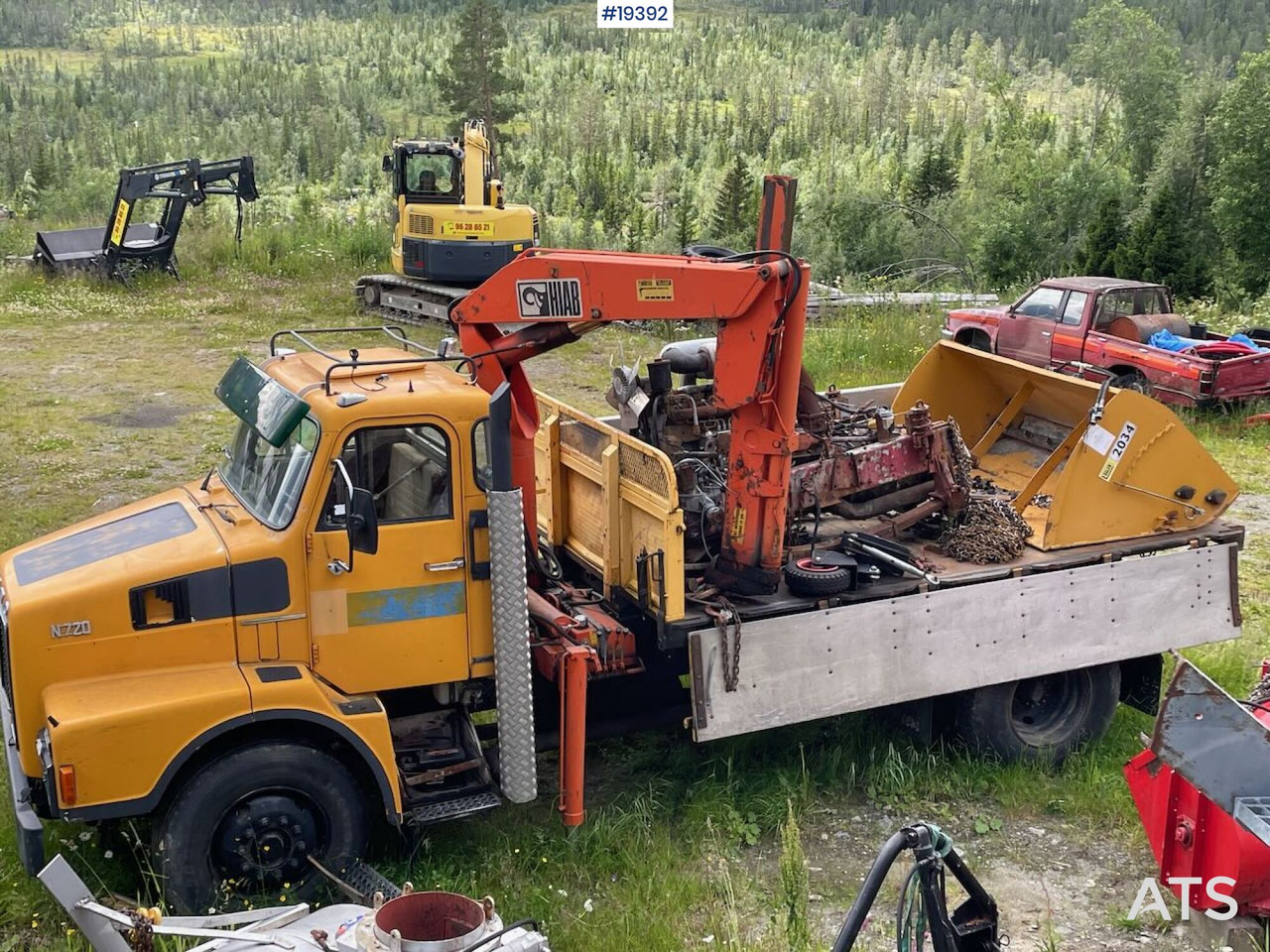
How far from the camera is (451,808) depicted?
6.01 m

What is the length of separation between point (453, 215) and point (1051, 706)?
14333mm

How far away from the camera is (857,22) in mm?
82562

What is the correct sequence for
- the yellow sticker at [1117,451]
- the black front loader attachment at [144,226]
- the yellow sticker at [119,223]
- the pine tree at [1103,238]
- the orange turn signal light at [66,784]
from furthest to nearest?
the pine tree at [1103,238]
the black front loader attachment at [144,226]
the yellow sticker at [119,223]
the yellow sticker at [1117,451]
the orange turn signal light at [66,784]

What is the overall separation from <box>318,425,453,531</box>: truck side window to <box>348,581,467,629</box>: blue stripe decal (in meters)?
0.33

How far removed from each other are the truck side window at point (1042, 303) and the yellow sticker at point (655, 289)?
12.1 metres

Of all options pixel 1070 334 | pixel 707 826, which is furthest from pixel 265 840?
pixel 1070 334

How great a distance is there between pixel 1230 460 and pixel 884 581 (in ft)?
30.4

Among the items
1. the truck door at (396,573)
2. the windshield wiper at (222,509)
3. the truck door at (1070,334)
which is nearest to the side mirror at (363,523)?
the truck door at (396,573)

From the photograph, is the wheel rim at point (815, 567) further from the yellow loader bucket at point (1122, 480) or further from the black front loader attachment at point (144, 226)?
the black front loader attachment at point (144, 226)

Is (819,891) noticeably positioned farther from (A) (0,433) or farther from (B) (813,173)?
(B) (813,173)

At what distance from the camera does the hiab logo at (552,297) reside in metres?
6.41

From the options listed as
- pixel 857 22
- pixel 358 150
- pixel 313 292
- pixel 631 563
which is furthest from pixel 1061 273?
pixel 857 22

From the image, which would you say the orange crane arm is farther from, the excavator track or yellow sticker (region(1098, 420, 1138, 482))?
the excavator track

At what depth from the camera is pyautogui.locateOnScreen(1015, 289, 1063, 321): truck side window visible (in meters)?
17.3
